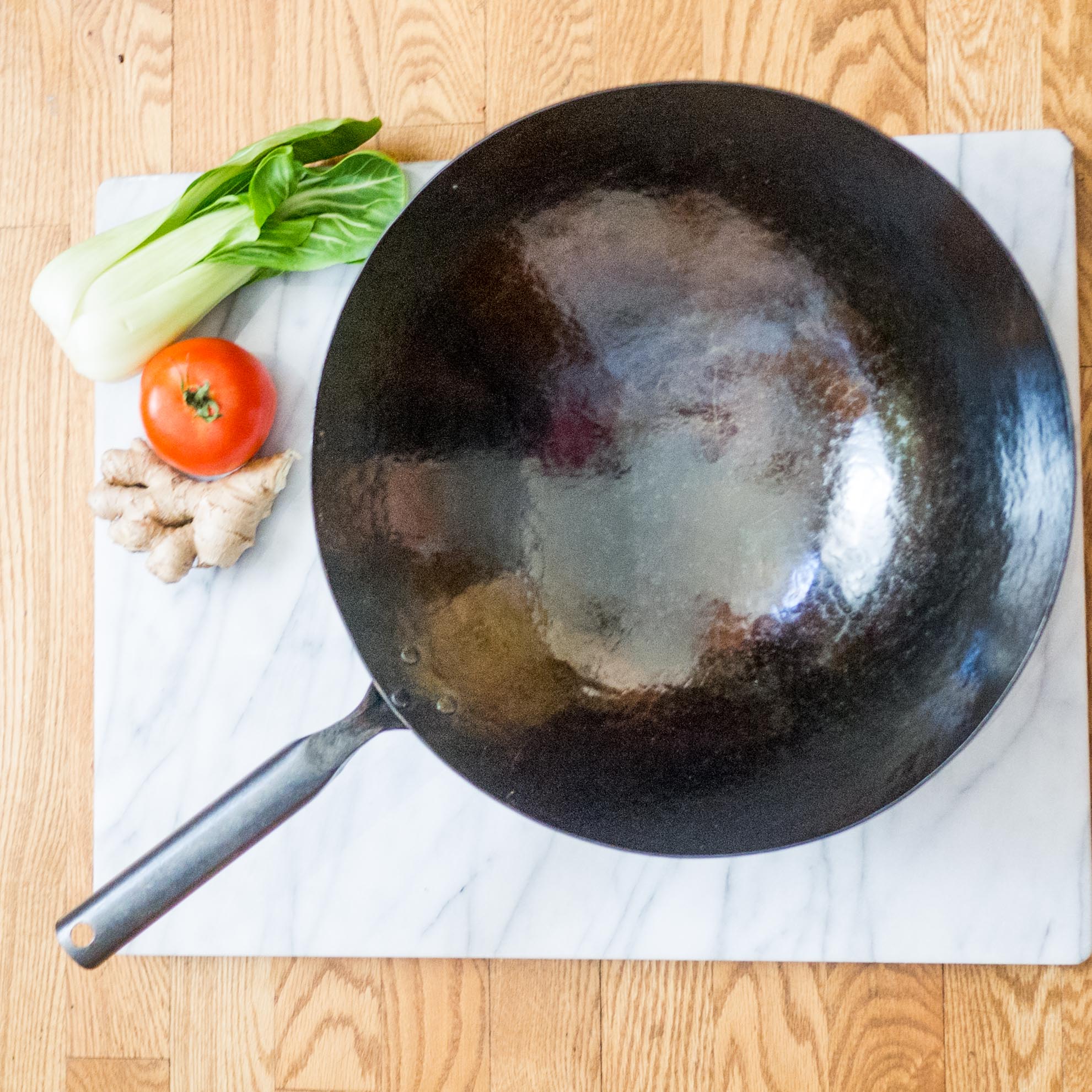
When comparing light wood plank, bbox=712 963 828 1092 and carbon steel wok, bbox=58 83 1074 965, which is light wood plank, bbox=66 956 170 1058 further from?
light wood plank, bbox=712 963 828 1092

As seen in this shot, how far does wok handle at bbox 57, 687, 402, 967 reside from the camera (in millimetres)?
545

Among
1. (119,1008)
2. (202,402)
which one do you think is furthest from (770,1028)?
(202,402)

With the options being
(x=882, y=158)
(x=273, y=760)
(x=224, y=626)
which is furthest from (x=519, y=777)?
(x=882, y=158)

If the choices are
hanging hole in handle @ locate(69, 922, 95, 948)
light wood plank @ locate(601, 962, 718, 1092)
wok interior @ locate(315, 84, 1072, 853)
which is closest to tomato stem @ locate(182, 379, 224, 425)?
wok interior @ locate(315, 84, 1072, 853)

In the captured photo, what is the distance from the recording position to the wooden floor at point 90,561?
688 millimetres

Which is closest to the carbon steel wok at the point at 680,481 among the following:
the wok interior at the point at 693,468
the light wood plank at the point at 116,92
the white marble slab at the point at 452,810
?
the wok interior at the point at 693,468

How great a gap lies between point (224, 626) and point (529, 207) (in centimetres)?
36

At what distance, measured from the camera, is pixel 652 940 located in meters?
0.67

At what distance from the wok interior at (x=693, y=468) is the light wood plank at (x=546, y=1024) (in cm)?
20

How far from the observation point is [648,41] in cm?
73

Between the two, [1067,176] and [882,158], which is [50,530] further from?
[1067,176]

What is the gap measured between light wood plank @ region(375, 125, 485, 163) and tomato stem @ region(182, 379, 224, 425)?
23 cm

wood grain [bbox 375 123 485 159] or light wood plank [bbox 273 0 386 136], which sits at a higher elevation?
light wood plank [bbox 273 0 386 136]

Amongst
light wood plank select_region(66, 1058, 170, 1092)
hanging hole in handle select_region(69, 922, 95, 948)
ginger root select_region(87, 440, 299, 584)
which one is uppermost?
ginger root select_region(87, 440, 299, 584)
